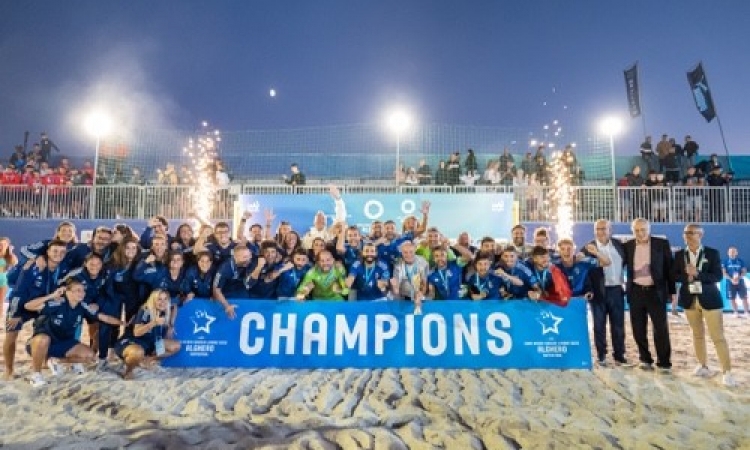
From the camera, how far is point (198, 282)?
6375 millimetres

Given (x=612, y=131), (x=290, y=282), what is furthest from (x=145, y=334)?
(x=612, y=131)

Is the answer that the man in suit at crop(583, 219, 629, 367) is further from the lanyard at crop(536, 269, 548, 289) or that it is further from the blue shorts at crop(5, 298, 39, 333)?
the blue shorts at crop(5, 298, 39, 333)

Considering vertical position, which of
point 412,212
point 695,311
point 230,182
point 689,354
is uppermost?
point 230,182

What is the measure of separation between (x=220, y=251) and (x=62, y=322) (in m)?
2.14

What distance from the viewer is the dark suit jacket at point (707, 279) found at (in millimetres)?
5633

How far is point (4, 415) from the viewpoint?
4156 mm

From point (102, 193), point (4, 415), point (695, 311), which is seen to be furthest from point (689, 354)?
point (102, 193)

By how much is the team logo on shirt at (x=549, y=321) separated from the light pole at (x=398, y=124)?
871cm

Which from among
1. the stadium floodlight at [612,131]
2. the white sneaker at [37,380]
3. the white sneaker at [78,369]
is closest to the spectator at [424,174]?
the stadium floodlight at [612,131]

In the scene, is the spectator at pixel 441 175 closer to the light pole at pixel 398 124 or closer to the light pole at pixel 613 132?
the light pole at pixel 398 124

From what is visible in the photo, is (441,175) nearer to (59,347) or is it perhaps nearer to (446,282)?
(446,282)

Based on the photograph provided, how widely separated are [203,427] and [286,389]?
1.25 m

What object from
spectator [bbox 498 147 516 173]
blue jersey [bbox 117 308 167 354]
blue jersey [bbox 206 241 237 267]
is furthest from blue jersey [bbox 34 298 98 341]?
spectator [bbox 498 147 516 173]

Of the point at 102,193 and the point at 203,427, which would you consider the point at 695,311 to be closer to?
the point at 203,427
